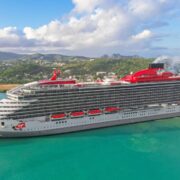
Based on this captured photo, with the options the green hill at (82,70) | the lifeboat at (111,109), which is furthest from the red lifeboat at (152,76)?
the green hill at (82,70)

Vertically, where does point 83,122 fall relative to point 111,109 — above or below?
below

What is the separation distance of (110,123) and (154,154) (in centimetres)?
832

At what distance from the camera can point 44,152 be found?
23.9 metres

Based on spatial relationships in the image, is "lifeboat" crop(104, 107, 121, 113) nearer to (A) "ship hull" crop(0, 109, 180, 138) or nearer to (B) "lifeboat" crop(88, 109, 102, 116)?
(B) "lifeboat" crop(88, 109, 102, 116)

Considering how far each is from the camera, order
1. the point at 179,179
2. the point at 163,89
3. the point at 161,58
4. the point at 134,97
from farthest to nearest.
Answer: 1. the point at 161,58
2. the point at 163,89
3. the point at 134,97
4. the point at 179,179

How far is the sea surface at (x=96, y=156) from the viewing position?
2017 cm

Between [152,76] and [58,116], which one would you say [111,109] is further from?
[152,76]

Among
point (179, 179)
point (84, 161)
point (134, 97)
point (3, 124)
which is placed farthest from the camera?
point (134, 97)

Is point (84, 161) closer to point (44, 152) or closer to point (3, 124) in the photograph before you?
point (44, 152)

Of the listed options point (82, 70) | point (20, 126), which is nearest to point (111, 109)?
point (20, 126)

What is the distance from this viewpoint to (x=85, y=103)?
98.5ft

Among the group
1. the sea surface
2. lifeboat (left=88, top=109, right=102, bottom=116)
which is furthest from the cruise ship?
the sea surface

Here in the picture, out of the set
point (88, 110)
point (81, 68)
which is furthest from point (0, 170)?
point (81, 68)

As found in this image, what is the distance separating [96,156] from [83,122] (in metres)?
6.57
